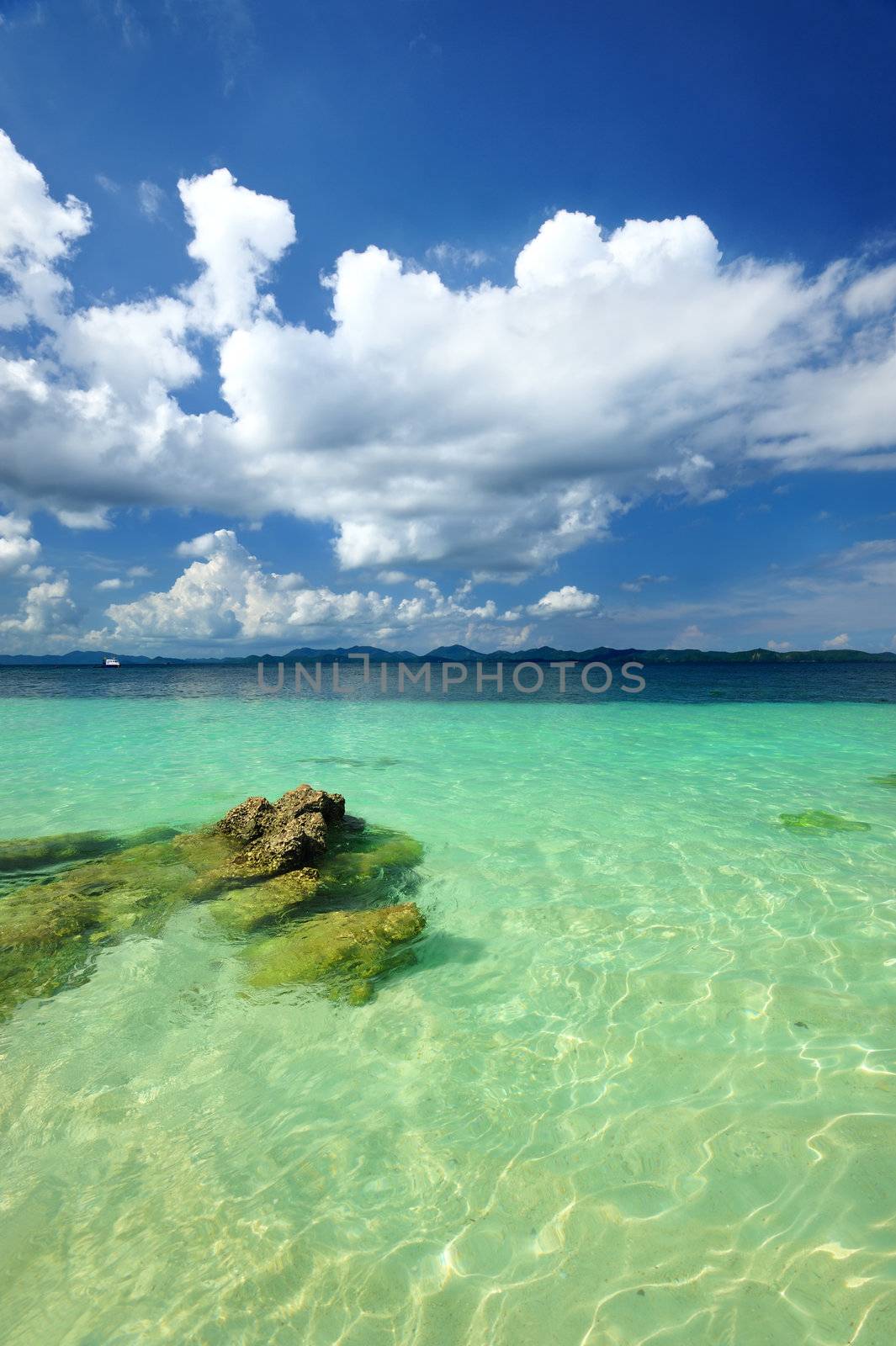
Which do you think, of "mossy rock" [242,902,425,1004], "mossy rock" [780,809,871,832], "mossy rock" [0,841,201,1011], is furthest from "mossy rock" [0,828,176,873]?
"mossy rock" [780,809,871,832]

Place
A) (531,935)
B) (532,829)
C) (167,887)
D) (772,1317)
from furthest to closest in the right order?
(532,829) < (167,887) < (531,935) < (772,1317)

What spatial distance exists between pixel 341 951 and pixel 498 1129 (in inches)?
98.1

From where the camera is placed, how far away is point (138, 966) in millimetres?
6023

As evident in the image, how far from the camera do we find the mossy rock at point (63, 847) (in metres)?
8.95

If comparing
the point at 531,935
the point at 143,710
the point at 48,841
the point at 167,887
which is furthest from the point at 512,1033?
the point at 143,710

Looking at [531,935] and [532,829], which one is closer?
[531,935]

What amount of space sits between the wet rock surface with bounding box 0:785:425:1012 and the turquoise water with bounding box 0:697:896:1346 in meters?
0.38

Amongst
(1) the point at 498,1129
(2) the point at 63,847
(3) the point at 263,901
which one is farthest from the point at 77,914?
(1) the point at 498,1129

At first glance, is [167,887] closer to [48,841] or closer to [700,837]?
[48,841]

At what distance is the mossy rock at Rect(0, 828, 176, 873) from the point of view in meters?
8.95

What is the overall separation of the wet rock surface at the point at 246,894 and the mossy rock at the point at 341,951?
1 cm

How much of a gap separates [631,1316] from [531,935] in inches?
151

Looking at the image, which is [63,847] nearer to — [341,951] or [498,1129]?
[341,951]

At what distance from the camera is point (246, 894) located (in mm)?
7637
